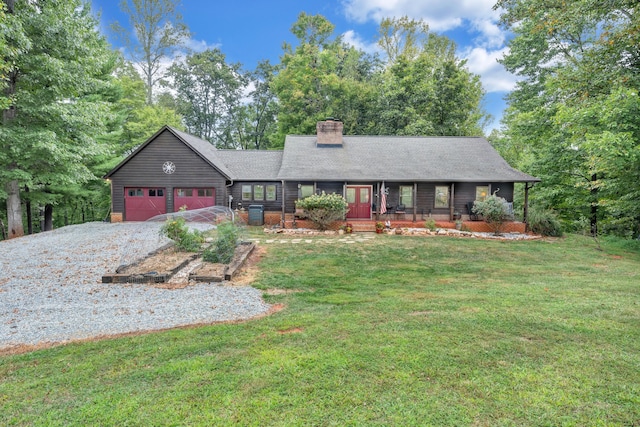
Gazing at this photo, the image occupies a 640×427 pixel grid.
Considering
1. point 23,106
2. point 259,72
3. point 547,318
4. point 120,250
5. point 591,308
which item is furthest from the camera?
point 259,72

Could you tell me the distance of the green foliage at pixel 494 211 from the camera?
1387 centimetres

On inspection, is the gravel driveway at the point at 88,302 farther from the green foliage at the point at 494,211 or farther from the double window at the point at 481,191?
the double window at the point at 481,191

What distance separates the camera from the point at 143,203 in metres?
17.2

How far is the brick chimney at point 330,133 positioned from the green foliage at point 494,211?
340 inches

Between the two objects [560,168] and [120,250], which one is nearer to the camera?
[120,250]

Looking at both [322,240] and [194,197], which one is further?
[194,197]

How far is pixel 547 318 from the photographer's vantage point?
4617mm

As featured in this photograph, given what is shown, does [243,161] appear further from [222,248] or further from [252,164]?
[222,248]

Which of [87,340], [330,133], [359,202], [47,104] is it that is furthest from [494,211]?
[47,104]

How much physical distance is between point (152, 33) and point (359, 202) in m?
24.0

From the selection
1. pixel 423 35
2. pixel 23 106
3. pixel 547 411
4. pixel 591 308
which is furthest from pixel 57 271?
pixel 423 35

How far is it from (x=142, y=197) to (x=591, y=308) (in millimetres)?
18578

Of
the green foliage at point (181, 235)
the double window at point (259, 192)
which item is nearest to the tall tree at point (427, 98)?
the double window at point (259, 192)

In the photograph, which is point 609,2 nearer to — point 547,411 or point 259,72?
point 547,411
